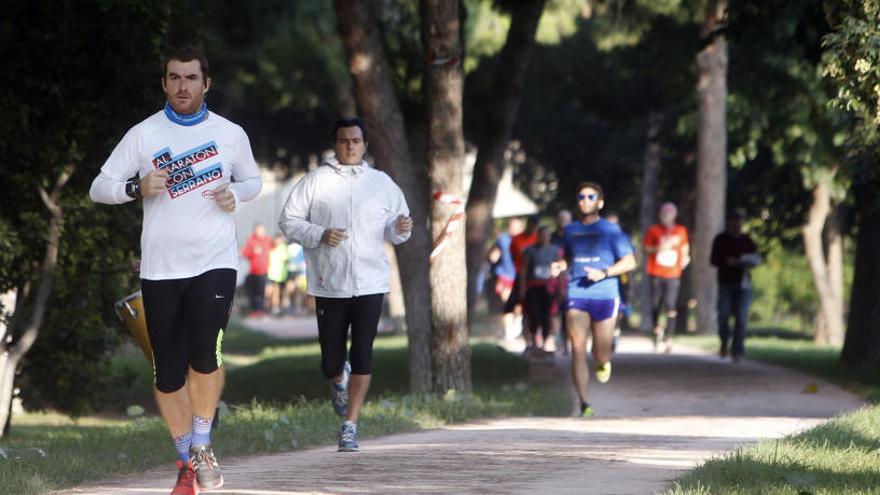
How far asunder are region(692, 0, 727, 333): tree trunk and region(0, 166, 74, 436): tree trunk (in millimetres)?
16564

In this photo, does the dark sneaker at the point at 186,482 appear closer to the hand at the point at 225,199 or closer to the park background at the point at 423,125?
the hand at the point at 225,199

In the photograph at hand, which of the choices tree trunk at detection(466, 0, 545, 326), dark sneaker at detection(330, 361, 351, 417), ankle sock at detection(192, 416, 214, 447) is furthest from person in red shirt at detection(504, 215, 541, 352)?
ankle sock at detection(192, 416, 214, 447)

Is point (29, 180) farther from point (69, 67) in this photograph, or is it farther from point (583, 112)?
point (583, 112)

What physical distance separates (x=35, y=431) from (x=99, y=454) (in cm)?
800

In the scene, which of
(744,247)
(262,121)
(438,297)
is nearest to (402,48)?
(744,247)

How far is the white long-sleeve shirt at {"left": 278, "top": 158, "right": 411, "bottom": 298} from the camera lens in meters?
11.0

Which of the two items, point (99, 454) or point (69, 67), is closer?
point (99, 454)

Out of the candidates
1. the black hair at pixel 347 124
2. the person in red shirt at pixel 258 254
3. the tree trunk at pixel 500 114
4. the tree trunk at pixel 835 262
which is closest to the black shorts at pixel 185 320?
the black hair at pixel 347 124

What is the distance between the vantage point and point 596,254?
48.2ft

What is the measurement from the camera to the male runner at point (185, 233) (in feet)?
27.4

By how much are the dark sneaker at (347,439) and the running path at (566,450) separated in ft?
0.31

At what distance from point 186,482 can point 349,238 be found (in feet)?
10.3

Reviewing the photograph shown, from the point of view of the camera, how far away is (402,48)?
21.8m

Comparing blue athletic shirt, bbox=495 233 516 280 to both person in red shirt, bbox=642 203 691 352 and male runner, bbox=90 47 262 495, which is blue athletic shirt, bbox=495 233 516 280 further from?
male runner, bbox=90 47 262 495
